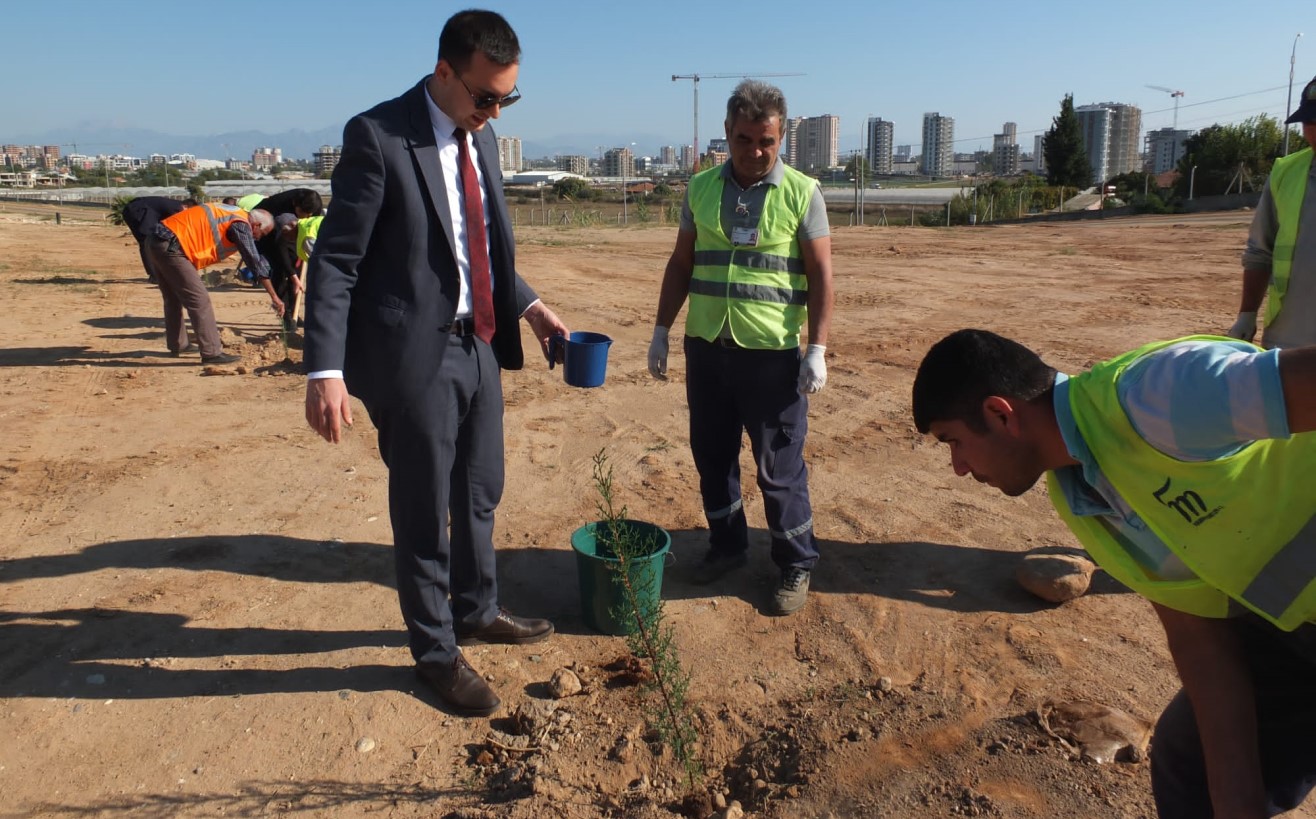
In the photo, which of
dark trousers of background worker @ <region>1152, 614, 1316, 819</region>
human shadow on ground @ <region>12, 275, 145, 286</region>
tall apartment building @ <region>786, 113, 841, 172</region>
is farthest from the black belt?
tall apartment building @ <region>786, 113, 841, 172</region>

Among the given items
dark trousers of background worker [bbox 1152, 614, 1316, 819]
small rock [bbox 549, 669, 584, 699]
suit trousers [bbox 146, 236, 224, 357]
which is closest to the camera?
dark trousers of background worker [bbox 1152, 614, 1316, 819]

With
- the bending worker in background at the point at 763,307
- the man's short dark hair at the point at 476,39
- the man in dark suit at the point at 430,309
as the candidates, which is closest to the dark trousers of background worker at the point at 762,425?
the bending worker in background at the point at 763,307

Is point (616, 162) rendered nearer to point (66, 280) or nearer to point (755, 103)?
point (66, 280)

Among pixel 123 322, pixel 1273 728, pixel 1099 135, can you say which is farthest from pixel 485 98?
pixel 1099 135

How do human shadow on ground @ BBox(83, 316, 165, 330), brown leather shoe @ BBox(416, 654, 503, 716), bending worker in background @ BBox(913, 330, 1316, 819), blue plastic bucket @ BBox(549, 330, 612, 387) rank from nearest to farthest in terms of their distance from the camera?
1. bending worker in background @ BBox(913, 330, 1316, 819)
2. brown leather shoe @ BBox(416, 654, 503, 716)
3. blue plastic bucket @ BBox(549, 330, 612, 387)
4. human shadow on ground @ BBox(83, 316, 165, 330)

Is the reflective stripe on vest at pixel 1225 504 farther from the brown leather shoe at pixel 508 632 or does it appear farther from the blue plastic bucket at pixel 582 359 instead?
the brown leather shoe at pixel 508 632

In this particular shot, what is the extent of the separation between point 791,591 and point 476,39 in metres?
2.49

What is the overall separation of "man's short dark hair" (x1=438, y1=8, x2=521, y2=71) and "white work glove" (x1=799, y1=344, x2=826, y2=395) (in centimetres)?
163

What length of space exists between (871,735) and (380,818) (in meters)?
1.54

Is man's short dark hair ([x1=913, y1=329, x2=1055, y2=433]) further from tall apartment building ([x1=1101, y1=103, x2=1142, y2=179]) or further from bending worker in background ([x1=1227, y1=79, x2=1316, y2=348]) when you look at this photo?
tall apartment building ([x1=1101, y1=103, x2=1142, y2=179])

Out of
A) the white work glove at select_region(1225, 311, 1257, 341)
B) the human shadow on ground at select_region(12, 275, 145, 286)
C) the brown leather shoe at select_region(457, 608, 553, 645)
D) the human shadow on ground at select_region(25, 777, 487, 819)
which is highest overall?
the white work glove at select_region(1225, 311, 1257, 341)

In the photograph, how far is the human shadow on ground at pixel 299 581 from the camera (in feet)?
11.5

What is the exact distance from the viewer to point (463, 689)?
10.7ft

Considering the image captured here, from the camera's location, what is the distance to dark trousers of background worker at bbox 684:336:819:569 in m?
3.84
